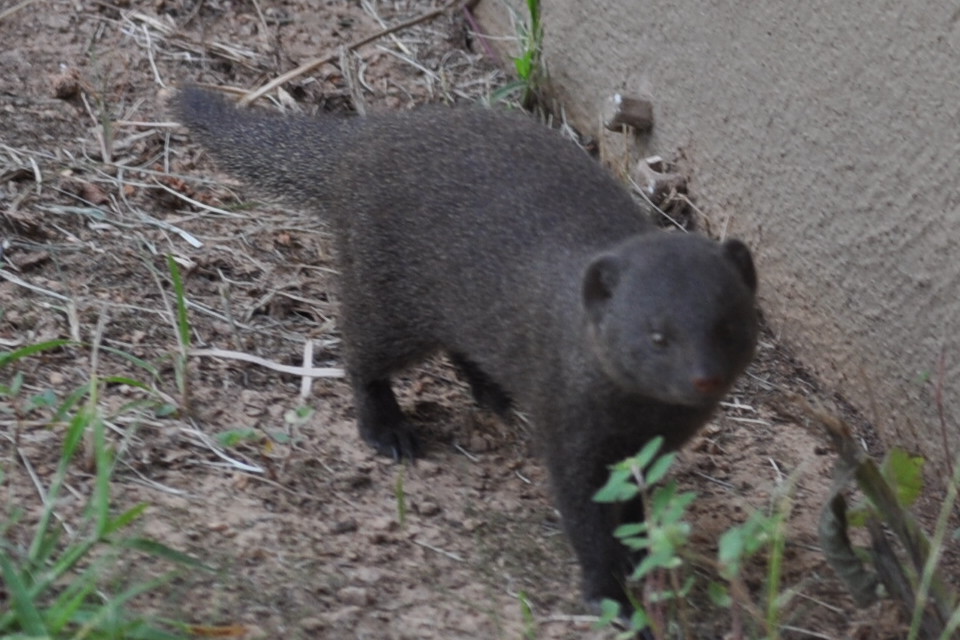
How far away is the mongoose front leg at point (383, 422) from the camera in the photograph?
3631mm

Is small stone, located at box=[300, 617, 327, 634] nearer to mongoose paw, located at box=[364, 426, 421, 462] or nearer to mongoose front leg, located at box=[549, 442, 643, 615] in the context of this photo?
mongoose front leg, located at box=[549, 442, 643, 615]

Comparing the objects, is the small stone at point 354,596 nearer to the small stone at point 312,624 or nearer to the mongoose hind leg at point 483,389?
the small stone at point 312,624

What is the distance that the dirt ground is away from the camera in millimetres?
2988

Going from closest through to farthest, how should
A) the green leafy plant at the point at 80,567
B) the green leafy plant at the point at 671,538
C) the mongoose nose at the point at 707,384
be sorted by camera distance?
the green leafy plant at the point at 671,538, the green leafy plant at the point at 80,567, the mongoose nose at the point at 707,384

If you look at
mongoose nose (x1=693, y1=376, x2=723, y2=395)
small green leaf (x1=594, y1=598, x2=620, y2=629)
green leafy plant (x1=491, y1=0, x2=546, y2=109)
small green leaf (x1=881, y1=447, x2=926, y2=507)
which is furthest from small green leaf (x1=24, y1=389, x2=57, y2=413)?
green leafy plant (x1=491, y1=0, x2=546, y2=109)

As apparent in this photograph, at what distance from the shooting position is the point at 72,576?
2.63 meters

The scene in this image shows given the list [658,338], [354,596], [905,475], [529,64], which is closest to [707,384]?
[658,338]

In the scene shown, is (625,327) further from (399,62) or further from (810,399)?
(399,62)

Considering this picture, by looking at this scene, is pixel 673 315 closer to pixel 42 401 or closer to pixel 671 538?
pixel 671 538

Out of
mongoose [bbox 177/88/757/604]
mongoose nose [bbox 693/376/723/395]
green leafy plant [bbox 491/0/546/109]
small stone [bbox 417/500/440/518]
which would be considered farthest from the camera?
green leafy plant [bbox 491/0/546/109]

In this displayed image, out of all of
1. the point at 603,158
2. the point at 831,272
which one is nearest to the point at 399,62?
the point at 603,158

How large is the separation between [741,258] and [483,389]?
124cm

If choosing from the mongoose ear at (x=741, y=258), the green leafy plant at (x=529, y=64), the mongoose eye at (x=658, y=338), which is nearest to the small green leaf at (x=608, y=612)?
the mongoose eye at (x=658, y=338)

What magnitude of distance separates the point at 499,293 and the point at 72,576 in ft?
4.18
